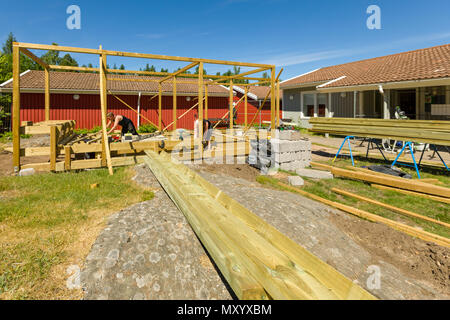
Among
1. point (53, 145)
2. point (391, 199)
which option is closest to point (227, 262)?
point (391, 199)

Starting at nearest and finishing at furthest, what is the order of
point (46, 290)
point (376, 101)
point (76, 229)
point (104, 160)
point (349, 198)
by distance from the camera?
1. point (46, 290)
2. point (76, 229)
3. point (349, 198)
4. point (104, 160)
5. point (376, 101)

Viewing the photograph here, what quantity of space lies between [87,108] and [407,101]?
67.7ft

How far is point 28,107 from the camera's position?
18453 millimetres

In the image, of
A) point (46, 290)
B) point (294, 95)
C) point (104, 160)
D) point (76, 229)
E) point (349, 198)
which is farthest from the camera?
point (294, 95)

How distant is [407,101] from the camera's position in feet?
56.7

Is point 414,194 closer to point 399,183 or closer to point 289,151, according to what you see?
point 399,183

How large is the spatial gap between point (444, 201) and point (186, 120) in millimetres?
18588

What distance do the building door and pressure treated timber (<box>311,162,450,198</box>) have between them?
11.9 metres

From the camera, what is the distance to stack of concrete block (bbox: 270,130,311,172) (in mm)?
9008

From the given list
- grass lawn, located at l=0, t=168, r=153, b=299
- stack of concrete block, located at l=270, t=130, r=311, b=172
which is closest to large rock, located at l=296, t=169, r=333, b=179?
stack of concrete block, located at l=270, t=130, r=311, b=172

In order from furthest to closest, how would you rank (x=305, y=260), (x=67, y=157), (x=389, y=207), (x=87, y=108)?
(x=87, y=108) → (x=67, y=157) → (x=389, y=207) → (x=305, y=260)
